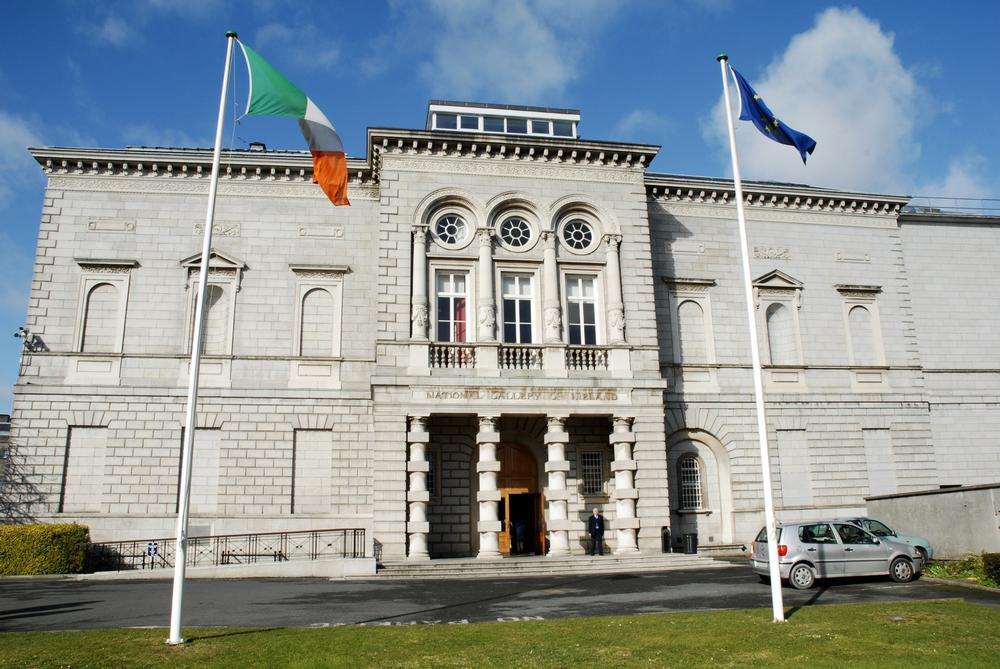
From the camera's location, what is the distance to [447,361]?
26844mm

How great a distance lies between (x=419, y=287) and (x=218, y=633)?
15837 mm

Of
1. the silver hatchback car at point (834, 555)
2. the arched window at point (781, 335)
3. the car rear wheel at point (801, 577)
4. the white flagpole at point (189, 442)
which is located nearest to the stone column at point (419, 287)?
the white flagpole at point (189, 442)

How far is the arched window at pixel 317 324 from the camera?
2880 centimetres

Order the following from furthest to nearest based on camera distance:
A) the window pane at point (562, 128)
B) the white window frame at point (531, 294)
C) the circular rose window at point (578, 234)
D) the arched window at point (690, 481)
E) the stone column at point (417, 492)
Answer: the window pane at point (562, 128) → the arched window at point (690, 481) → the circular rose window at point (578, 234) → the white window frame at point (531, 294) → the stone column at point (417, 492)

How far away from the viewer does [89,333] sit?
27.8 meters

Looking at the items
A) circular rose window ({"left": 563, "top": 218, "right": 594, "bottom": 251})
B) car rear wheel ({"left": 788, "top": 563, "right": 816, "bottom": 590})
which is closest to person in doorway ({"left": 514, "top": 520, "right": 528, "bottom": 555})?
circular rose window ({"left": 563, "top": 218, "right": 594, "bottom": 251})

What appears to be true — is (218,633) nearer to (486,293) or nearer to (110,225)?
(486,293)

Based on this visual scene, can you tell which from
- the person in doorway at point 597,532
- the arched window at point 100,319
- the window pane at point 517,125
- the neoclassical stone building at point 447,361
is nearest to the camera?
the person in doorway at point 597,532

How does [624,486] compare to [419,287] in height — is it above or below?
below

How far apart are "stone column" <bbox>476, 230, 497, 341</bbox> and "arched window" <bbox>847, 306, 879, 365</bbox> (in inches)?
627

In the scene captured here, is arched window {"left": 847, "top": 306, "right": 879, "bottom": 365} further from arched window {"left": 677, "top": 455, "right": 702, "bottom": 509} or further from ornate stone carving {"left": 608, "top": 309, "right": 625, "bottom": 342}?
ornate stone carving {"left": 608, "top": 309, "right": 625, "bottom": 342}

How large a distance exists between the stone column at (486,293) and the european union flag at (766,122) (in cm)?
1227

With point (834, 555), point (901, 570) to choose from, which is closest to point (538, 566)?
point (834, 555)

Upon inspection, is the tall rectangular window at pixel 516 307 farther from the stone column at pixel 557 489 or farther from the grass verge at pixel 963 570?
the grass verge at pixel 963 570
